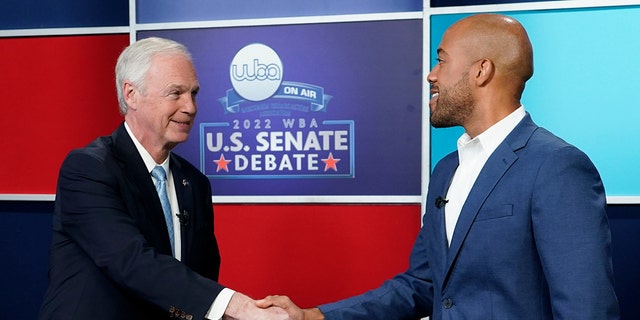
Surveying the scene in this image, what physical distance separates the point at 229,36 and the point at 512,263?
6.00 ft

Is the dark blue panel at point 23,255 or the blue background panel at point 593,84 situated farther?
the dark blue panel at point 23,255

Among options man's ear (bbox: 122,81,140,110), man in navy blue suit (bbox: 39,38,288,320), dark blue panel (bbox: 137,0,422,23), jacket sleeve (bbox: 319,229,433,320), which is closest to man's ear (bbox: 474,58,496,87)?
jacket sleeve (bbox: 319,229,433,320)

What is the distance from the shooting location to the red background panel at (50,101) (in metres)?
3.43

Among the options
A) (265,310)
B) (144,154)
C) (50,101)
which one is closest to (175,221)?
(144,154)

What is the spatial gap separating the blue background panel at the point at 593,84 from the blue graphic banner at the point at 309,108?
48cm

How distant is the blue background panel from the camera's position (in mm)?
2979

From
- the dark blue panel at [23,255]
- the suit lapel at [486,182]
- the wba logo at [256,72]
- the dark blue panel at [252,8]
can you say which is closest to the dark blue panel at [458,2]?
the dark blue panel at [252,8]

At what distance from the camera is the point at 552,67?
9.95ft

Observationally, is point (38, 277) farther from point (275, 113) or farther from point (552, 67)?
point (552, 67)

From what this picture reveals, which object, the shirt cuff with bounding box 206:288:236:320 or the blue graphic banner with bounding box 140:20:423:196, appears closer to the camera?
the shirt cuff with bounding box 206:288:236:320

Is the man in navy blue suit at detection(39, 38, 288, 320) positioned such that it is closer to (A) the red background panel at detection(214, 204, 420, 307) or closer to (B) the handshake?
(B) the handshake

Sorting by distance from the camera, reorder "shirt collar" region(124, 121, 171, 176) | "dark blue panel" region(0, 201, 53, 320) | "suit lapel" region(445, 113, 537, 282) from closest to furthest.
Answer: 1. "suit lapel" region(445, 113, 537, 282)
2. "shirt collar" region(124, 121, 171, 176)
3. "dark blue panel" region(0, 201, 53, 320)

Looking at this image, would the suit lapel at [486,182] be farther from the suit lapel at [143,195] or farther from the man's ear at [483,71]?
the suit lapel at [143,195]

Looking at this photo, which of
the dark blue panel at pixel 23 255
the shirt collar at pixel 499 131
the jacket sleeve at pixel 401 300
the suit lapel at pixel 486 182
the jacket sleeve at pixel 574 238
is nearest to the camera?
the jacket sleeve at pixel 574 238
